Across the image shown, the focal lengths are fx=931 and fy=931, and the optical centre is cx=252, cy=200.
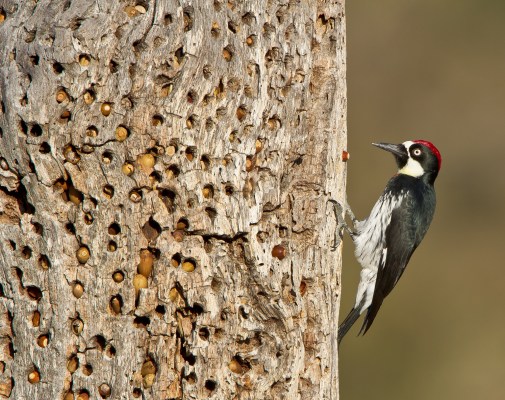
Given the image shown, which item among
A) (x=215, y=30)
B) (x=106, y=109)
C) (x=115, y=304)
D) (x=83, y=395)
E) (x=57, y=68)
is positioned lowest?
(x=83, y=395)

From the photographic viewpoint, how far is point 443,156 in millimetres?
8625

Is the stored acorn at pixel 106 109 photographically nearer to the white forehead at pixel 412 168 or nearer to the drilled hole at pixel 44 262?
the drilled hole at pixel 44 262

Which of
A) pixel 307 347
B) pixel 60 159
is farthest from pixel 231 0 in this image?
pixel 307 347

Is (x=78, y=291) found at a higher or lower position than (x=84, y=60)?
lower

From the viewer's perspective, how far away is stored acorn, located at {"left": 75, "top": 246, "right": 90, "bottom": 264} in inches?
139

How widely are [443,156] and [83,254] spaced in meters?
5.68

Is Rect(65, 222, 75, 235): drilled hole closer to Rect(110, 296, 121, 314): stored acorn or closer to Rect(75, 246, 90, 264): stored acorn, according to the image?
Rect(75, 246, 90, 264): stored acorn

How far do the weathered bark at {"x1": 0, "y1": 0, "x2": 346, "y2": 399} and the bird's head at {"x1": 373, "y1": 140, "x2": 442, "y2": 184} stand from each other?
220 cm

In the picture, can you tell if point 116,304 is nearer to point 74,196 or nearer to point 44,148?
point 74,196

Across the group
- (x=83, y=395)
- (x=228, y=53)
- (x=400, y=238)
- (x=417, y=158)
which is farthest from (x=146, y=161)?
(x=417, y=158)

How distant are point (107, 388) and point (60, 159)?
0.89 m

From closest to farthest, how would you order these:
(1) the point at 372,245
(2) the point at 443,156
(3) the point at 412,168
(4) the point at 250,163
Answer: (4) the point at 250,163 < (1) the point at 372,245 < (3) the point at 412,168 < (2) the point at 443,156

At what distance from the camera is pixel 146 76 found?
3.44 metres

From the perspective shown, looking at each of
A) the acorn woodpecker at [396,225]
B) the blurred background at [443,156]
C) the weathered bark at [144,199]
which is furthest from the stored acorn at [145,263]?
the blurred background at [443,156]
